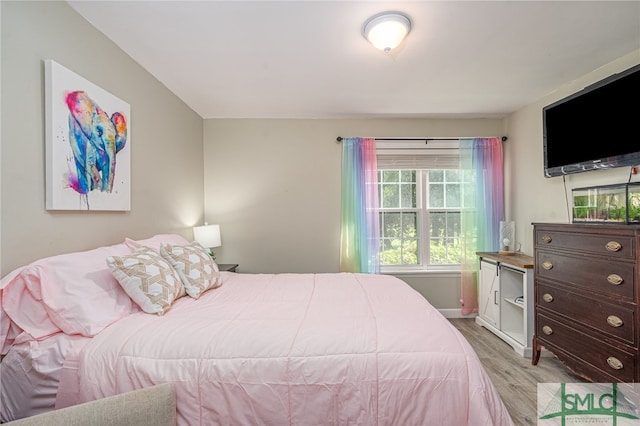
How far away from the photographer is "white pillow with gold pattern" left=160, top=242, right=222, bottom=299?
1872 millimetres

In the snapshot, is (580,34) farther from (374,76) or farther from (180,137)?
(180,137)

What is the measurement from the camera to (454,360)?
1.17 meters

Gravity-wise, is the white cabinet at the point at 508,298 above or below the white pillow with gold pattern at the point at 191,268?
below

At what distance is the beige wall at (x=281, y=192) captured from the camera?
11.7ft

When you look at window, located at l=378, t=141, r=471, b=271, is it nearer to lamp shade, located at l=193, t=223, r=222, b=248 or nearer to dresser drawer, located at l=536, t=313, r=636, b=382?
dresser drawer, located at l=536, t=313, r=636, b=382

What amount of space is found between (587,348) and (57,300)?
10.2ft

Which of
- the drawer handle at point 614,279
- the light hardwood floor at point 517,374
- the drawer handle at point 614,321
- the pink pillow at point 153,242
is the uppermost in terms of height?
the pink pillow at point 153,242

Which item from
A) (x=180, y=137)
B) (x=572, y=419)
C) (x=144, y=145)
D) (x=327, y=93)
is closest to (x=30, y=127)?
(x=144, y=145)

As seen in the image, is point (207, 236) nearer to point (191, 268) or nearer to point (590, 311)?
point (191, 268)

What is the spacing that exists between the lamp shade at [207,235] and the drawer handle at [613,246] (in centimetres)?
321

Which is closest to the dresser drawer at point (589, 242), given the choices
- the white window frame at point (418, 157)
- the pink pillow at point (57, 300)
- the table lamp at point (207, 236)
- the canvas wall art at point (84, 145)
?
the white window frame at point (418, 157)

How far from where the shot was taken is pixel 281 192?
357 cm

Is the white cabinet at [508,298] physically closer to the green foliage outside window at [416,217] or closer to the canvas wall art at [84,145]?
the green foliage outside window at [416,217]

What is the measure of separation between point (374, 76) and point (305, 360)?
2293 millimetres
